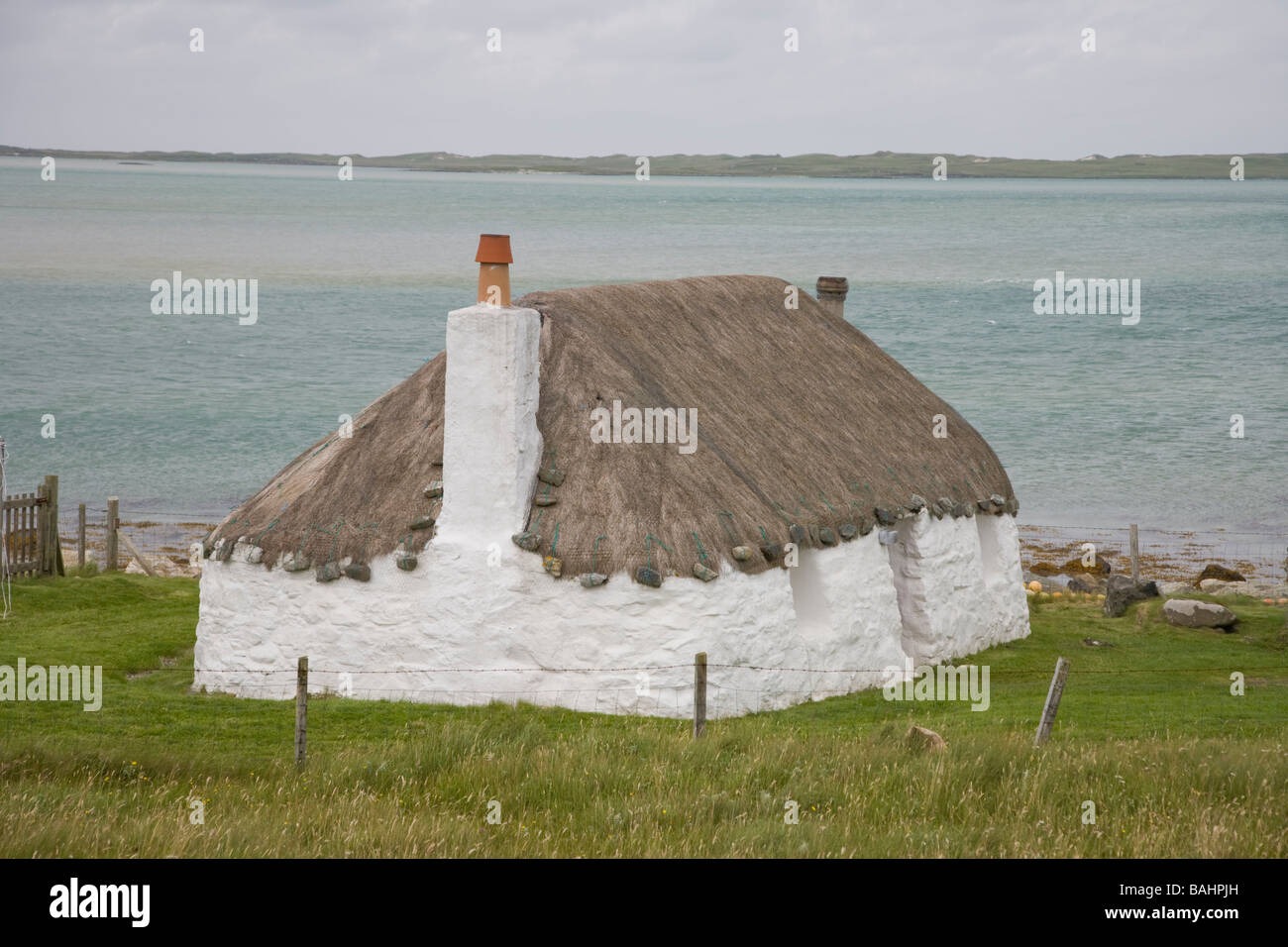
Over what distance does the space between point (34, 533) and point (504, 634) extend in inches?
503

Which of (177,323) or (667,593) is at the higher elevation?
(177,323)

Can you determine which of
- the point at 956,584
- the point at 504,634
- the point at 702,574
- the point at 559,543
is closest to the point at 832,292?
the point at 956,584

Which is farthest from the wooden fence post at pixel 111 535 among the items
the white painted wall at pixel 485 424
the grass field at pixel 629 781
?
the white painted wall at pixel 485 424

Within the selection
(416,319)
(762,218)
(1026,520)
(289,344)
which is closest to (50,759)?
(1026,520)

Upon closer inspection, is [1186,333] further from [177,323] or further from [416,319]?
[177,323]

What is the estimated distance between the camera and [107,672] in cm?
1905

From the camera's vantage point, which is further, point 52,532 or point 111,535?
point 111,535

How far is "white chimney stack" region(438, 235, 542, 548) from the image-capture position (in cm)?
1698

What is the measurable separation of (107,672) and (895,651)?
11076 millimetres

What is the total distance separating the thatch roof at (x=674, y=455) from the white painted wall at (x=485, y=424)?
0.44 m

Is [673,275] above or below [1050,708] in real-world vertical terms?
above

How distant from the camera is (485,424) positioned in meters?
17.0

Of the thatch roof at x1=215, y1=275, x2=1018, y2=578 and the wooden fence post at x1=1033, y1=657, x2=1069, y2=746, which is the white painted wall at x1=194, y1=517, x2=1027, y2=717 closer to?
the thatch roof at x1=215, y1=275, x2=1018, y2=578

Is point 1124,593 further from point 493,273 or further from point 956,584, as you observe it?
point 493,273
